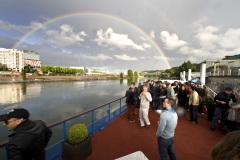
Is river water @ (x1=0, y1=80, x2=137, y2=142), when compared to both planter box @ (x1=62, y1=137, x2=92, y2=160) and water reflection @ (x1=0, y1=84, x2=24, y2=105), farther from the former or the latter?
planter box @ (x1=62, y1=137, x2=92, y2=160)

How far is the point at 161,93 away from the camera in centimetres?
869

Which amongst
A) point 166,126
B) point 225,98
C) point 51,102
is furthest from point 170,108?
point 51,102

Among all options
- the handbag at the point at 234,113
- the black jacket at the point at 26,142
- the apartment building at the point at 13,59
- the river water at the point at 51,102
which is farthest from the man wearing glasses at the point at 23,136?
the apartment building at the point at 13,59

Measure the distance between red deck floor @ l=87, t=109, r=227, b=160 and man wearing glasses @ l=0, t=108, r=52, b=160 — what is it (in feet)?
7.66

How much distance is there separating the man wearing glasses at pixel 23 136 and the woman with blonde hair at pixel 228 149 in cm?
201

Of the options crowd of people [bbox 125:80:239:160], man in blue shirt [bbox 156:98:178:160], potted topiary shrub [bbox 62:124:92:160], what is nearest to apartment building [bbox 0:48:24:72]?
crowd of people [bbox 125:80:239:160]

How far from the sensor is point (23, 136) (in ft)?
5.94

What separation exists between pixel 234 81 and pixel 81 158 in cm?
1613

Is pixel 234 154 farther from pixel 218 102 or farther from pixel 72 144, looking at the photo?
pixel 218 102

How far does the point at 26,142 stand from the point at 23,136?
0.28 feet

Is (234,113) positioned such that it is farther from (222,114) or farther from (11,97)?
(11,97)

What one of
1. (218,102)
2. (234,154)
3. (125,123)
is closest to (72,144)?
(125,123)

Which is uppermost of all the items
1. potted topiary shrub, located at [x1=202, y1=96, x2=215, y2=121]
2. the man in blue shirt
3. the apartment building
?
the apartment building

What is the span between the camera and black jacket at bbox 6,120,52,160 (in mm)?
1751
